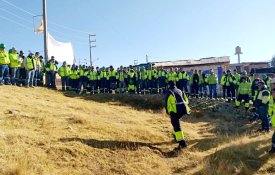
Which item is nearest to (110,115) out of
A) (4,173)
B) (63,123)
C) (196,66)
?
(63,123)

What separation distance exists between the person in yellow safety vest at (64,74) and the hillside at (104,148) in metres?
7.31

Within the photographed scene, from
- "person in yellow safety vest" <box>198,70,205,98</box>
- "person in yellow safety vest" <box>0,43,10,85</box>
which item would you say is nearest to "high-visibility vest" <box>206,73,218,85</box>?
"person in yellow safety vest" <box>198,70,205,98</box>

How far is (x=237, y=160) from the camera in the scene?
11047 millimetres

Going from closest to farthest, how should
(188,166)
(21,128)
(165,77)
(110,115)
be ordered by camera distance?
(188,166) < (21,128) < (110,115) < (165,77)

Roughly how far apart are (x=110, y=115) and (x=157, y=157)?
595 centimetres

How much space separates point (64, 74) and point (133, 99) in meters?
4.74

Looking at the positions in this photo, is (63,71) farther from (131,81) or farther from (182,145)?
(182,145)

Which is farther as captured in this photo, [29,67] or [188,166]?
[29,67]

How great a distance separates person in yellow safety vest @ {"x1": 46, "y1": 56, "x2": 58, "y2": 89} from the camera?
72.9 ft

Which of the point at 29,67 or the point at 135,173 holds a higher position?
the point at 29,67

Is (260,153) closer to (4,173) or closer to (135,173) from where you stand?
(135,173)

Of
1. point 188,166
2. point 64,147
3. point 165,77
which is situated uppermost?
point 165,77

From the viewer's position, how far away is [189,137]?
45.5 feet

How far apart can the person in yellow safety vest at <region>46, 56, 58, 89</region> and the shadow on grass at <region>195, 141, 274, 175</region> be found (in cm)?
1348
